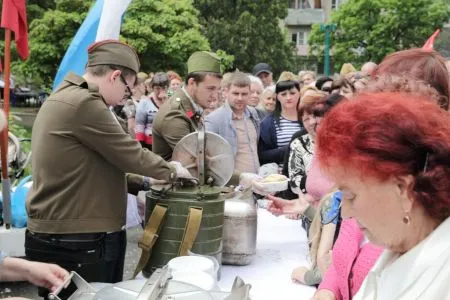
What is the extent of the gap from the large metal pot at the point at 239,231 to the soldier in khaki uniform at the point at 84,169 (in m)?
0.29

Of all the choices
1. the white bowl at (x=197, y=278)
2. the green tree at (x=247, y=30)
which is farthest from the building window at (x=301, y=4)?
the white bowl at (x=197, y=278)

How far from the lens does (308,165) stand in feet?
9.56

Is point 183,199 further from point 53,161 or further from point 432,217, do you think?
point 432,217

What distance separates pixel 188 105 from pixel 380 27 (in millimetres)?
33614

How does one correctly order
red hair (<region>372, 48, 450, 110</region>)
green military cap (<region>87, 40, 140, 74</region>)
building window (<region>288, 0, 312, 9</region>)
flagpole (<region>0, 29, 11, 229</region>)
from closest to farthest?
red hair (<region>372, 48, 450, 110</region>) → green military cap (<region>87, 40, 140, 74</region>) → flagpole (<region>0, 29, 11, 229</region>) → building window (<region>288, 0, 312, 9</region>)

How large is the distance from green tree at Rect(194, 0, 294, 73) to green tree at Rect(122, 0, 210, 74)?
8052mm

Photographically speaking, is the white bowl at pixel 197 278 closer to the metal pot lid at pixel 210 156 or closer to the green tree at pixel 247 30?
the metal pot lid at pixel 210 156

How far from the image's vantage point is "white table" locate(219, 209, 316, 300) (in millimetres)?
2146

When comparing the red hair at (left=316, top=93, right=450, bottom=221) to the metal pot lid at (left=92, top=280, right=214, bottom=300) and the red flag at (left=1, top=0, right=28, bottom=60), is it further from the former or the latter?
the red flag at (left=1, top=0, right=28, bottom=60)

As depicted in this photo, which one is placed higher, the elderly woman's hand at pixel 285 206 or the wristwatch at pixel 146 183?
the wristwatch at pixel 146 183

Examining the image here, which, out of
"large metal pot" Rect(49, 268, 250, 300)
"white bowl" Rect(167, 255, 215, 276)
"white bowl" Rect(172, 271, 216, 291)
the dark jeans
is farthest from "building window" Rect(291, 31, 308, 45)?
"large metal pot" Rect(49, 268, 250, 300)

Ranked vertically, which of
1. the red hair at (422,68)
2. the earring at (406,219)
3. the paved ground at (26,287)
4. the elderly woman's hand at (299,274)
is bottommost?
the paved ground at (26,287)

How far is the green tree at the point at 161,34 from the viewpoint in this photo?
1984cm

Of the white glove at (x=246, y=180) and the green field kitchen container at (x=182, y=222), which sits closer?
the green field kitchen container at (x=182, y=222)
